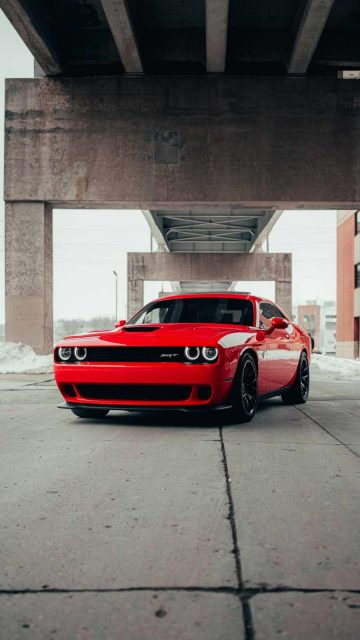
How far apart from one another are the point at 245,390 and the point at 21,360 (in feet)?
34.2

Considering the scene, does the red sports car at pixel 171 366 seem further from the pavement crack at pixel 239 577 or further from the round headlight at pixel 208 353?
the pavement crack at pixel 239 577

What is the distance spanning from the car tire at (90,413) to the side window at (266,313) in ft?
6.12

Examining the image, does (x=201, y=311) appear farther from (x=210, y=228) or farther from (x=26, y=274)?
(x=210, y=228)

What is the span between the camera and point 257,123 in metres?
16.4

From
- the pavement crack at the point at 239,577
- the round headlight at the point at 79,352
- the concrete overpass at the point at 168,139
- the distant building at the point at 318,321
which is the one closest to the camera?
the pavement crack at the point at 239,577

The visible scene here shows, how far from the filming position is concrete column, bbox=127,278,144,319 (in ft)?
129

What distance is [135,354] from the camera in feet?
19.4

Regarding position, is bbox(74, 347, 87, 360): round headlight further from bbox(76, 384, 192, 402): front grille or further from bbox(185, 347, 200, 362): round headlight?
bbox(185, 347, 200, 362): round headlight

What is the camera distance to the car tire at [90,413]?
266 inches

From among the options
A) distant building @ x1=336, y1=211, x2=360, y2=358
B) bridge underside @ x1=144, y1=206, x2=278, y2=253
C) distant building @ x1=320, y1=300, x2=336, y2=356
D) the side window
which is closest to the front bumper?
the side window

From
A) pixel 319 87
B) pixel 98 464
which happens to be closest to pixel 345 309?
pixel 319 87

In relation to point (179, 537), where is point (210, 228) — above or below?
above

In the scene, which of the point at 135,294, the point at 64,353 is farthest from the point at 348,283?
the point at 64,353

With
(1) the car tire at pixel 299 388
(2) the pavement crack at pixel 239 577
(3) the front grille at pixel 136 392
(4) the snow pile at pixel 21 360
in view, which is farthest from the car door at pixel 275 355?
(4) the snow pile at pixel 21 360
